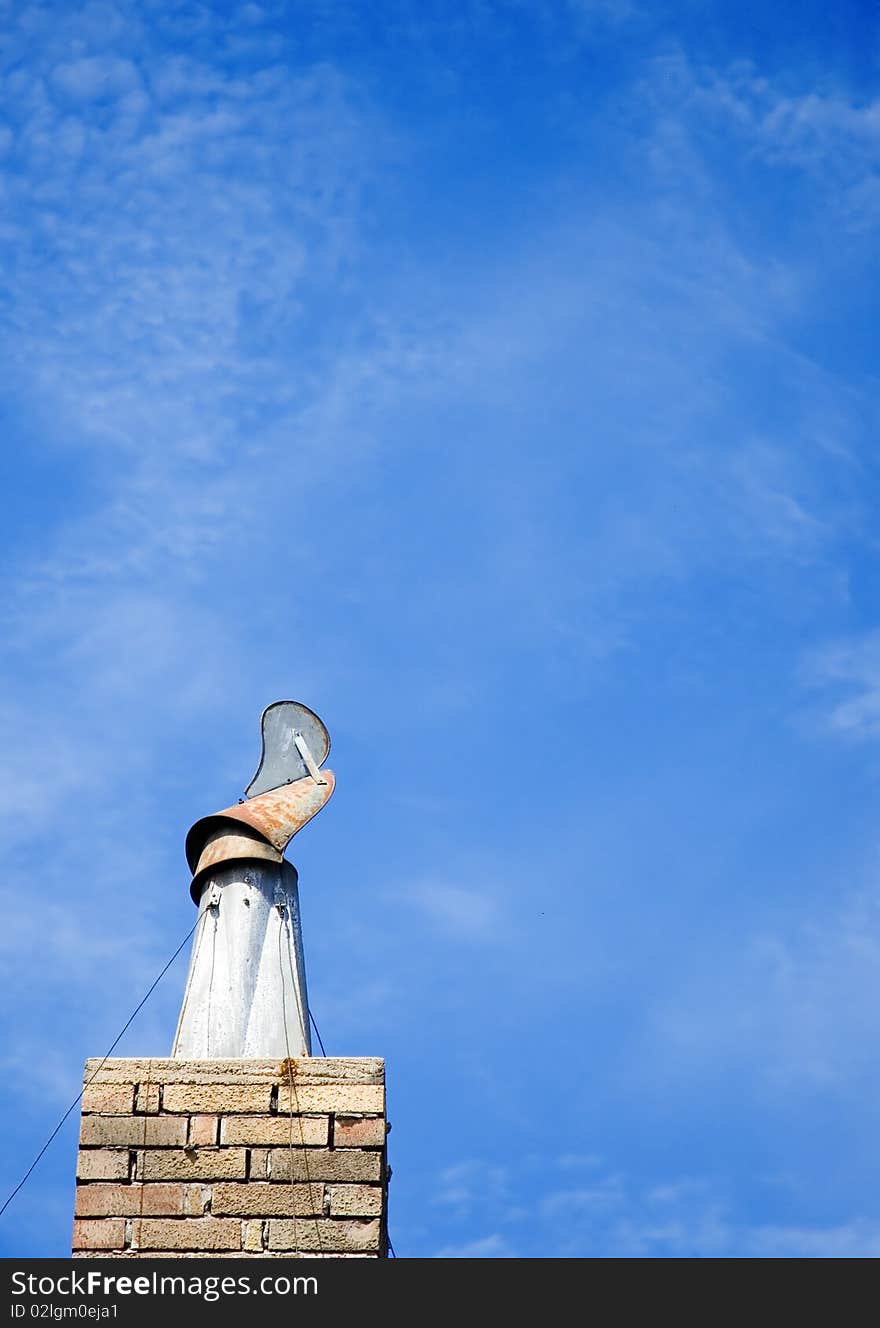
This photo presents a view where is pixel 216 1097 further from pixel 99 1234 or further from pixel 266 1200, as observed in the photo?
pixel 99 1234

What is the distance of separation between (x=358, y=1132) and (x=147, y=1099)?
0.89m

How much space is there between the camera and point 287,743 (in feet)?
33.1

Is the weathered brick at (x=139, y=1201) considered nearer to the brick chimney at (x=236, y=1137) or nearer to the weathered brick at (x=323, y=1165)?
the brick chimney at (x=236, y=1137)

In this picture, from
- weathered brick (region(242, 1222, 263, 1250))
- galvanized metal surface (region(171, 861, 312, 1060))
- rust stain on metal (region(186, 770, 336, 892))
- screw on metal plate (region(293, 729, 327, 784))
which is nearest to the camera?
weathered brick (region(242, 1222, 263, 1250))

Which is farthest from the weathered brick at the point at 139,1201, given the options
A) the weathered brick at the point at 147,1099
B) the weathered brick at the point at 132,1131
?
the weathered brick at the point at 147,1099

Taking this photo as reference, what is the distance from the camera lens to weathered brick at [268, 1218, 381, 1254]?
27.2 ft

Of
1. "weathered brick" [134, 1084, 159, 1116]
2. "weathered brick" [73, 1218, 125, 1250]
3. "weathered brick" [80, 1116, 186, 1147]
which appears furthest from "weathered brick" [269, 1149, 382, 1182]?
"weathered brick" [73, 1218, 125, 1250]

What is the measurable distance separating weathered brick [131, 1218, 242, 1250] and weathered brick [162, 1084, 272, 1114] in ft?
1.50

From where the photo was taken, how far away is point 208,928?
30.8 feet

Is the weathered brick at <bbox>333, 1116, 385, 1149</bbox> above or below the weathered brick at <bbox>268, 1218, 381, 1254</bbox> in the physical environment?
above

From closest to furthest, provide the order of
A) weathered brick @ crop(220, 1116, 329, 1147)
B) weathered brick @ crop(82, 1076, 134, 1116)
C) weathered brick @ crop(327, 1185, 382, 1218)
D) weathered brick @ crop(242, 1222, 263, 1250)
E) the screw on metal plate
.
Answer: weathered brick @ crop(242, 1222, 263, 1250) < weathered brick @ crop(327, 1185, 382, 1218) < weathered brick @ crop(220, 1116, 329, 1147) < weathered brick @ crop(82, 1076, 134, 1116) < the screw on metal plate

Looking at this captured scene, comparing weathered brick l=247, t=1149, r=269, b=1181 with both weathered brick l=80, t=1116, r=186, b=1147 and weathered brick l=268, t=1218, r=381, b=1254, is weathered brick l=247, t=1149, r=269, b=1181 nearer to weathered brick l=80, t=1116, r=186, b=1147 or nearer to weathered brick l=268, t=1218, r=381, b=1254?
weathered brick l=268, t=1218, r=381, b=1254

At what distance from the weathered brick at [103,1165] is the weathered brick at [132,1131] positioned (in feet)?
0.12
